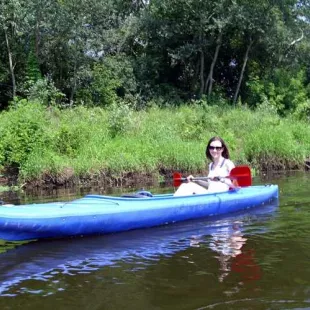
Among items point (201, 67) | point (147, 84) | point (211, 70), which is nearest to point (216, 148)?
point (147, 84)

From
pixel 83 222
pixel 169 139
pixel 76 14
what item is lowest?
pixel 83 222

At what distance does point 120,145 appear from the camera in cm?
1197

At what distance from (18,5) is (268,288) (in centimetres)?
1565

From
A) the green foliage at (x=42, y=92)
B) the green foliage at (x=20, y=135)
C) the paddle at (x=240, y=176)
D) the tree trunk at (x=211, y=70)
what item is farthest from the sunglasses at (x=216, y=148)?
the tree trunk at (x=211, y=70)

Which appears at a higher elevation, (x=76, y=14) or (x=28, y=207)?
(x=76, y=14)

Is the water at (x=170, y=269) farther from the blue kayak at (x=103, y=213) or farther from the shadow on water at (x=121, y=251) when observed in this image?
the blue kayak at (x=103, y=213)

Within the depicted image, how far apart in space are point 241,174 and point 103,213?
94.9 inches

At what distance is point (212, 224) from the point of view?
6.18m

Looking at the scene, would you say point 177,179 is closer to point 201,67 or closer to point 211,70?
point 211,70

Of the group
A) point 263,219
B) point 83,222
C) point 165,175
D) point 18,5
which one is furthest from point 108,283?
point 18,5

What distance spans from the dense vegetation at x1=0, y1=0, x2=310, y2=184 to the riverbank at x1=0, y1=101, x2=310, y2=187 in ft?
0.10

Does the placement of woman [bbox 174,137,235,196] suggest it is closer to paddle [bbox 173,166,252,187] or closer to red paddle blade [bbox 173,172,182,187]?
paddle [bbox 173,166,252,187]

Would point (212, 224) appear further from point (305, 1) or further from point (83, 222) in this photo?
point (305, 1)

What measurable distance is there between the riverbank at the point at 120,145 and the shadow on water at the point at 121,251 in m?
4.95
